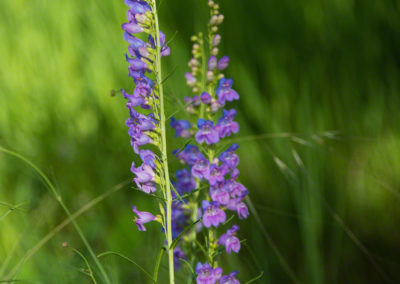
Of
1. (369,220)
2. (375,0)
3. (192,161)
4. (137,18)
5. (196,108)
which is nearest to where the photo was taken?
(137,18)

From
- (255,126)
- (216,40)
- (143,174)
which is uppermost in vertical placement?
(216,40)

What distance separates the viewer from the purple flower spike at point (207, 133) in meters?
1.08

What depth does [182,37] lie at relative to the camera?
7.84 feet

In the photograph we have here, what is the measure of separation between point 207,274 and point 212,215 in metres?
0.11

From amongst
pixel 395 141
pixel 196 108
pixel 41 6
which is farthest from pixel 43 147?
pixel 395 141

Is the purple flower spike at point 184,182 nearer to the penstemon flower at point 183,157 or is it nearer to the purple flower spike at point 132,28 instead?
the penstemon flower at point 183,157

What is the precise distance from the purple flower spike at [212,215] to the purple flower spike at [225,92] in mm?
234

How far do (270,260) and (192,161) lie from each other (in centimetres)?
72

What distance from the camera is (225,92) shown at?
3.91ft

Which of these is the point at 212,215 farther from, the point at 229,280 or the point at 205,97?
the point at 205,97

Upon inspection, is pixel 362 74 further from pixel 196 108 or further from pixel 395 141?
pixel 196 108

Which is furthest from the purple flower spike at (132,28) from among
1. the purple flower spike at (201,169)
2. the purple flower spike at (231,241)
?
the purple flower spike at (231,241)

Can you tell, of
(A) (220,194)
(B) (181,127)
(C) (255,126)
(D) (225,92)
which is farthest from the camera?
(C) (255,126)

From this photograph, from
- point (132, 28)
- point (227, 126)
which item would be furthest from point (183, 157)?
point (132, 28)
